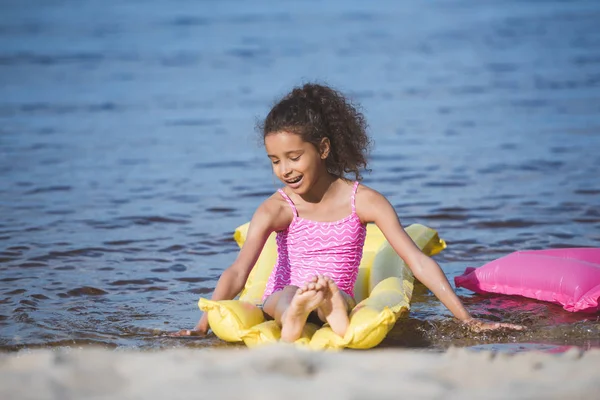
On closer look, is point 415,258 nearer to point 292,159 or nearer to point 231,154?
point 292,159

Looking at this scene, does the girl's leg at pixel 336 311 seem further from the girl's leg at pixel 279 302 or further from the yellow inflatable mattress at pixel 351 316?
the girl's leg at pixel 279 302

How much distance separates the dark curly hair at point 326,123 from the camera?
4180mm

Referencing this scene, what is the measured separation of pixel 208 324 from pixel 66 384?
5.55ft

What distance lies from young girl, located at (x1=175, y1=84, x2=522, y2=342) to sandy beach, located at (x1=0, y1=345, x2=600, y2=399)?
1.34 metres

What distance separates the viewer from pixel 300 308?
3682 mm

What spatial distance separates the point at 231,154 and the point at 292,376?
22.0ft

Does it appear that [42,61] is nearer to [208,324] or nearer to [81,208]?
[81,208]

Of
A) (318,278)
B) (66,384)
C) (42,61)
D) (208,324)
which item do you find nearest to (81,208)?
(208,324)

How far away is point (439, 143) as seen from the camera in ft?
30.3

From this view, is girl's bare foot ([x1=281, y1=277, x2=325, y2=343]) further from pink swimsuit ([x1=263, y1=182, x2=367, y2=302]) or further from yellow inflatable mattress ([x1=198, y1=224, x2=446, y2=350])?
pink swimsuit ([x1=263, y1=182, x2=367, y2=302])

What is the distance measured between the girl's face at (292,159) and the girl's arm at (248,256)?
0.19 m

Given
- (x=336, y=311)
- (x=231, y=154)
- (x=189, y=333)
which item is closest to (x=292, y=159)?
(x=336, y=311)

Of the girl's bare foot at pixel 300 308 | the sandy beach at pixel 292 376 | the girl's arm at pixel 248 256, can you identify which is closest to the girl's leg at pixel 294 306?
the girl's bare foot at pixel 300 308

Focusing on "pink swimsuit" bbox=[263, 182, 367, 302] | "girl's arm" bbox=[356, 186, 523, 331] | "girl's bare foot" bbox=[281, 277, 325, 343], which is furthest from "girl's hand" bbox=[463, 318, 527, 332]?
"girl's bare foot" bbox=[281, 277, 325, 343]
